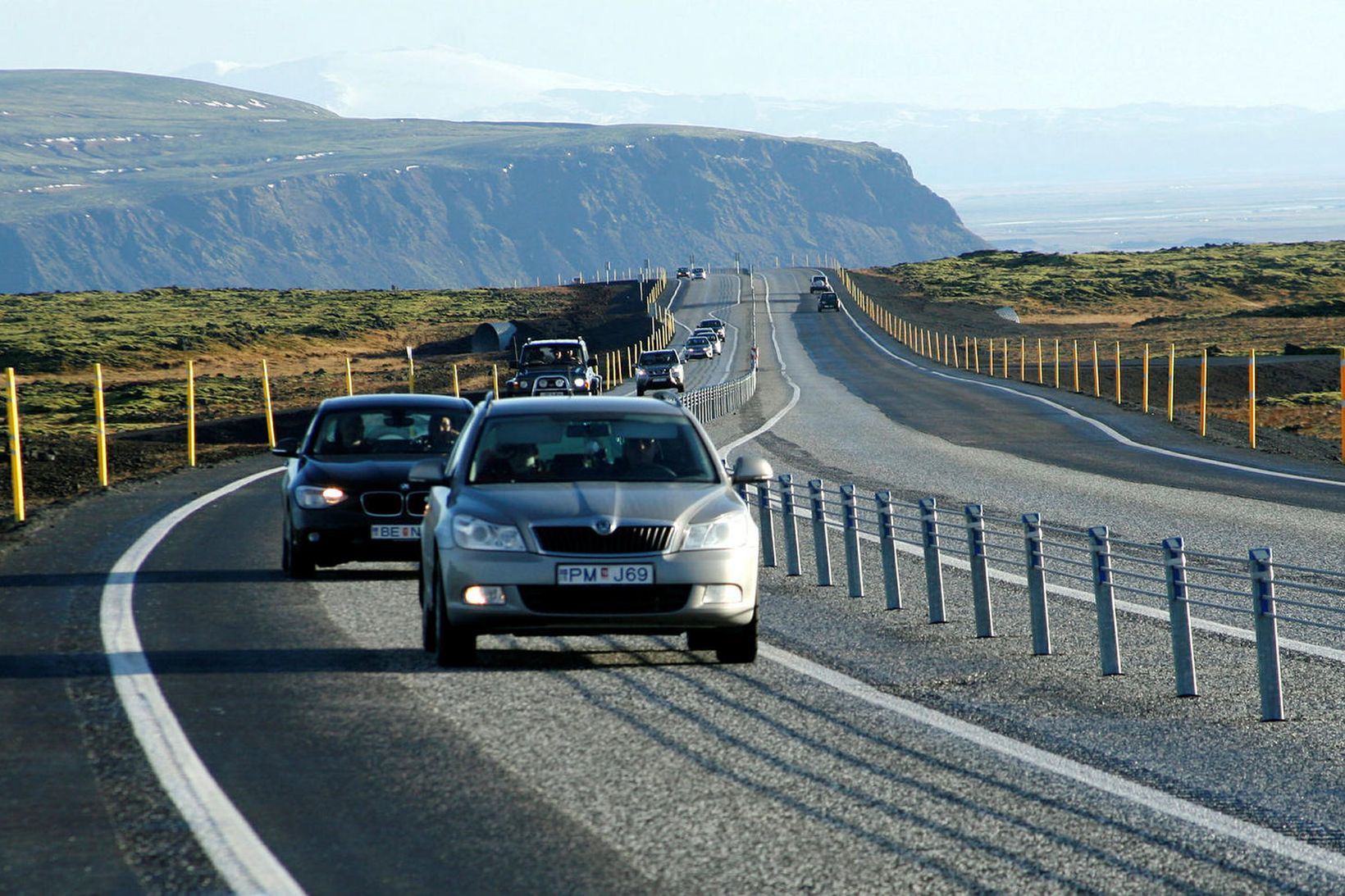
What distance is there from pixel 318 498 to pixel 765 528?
4.52m

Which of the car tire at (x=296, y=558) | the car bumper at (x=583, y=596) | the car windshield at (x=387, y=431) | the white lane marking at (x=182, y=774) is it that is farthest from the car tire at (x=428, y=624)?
the car windshield at (x=387, y=431)

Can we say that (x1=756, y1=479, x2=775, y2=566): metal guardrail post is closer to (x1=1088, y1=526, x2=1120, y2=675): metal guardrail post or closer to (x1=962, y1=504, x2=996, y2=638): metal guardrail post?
(x1=962, y1=504, x2=996, y2=638): metal guardrail post

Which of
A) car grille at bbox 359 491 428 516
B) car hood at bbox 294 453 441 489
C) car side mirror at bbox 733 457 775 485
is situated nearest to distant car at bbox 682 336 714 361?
car hood at bbox 294 453 441 489

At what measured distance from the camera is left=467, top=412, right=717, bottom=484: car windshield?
10.8 metres

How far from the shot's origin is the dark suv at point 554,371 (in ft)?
172

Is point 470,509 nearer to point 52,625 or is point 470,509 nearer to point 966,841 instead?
point 52,625

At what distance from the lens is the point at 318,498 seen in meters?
14.3

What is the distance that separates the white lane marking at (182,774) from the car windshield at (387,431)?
2.47 metres

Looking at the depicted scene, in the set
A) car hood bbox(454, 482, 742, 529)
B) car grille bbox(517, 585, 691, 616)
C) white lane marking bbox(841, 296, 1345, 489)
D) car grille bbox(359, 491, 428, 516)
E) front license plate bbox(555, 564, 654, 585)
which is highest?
car hood bbox(454, 482, 742, 529)

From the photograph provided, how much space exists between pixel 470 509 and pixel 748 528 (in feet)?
5.04

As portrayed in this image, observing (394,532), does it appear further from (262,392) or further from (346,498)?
(262,392)

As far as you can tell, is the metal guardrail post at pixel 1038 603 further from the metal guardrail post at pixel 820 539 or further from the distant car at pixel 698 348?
the distant car at pixel 698 348

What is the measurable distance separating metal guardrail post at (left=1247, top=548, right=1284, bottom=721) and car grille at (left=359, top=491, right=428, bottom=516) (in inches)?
277

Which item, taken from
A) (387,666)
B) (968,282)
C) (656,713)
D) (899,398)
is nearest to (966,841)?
(656,713)
